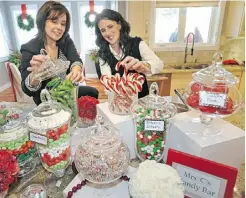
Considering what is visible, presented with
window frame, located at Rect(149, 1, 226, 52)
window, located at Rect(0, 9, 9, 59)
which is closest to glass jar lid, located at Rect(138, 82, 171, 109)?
window frame, located at Rect(149, 1, 226, 52)

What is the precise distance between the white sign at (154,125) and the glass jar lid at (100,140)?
5.2 inches

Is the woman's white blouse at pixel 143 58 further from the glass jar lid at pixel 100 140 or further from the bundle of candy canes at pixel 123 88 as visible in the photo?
the glass jar lid at pixel 100 140

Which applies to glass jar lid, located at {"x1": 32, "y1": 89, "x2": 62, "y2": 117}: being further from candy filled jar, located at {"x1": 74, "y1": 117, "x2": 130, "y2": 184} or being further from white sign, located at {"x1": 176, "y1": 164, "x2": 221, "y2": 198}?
white sign, located at {"x1": 176, "y1": 164, "x2": 221, "y2": 198}

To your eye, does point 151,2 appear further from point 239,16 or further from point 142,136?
point 142,136

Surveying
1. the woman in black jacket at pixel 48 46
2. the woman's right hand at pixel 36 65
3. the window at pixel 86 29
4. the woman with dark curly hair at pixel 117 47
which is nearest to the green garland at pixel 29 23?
the window at pixel 86 29

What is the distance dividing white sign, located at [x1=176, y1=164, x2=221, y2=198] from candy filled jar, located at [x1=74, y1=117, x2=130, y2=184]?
219mm

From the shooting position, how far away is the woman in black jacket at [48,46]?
1146 mm

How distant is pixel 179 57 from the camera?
344 cm

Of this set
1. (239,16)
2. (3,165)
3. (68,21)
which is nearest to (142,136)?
(3,165)

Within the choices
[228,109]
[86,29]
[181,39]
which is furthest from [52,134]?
[86,29]

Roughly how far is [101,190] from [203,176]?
373 millimetres

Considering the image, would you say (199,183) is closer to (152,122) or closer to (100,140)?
(152,122)

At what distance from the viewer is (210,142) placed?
0.82 m

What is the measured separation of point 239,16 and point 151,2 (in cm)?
126
